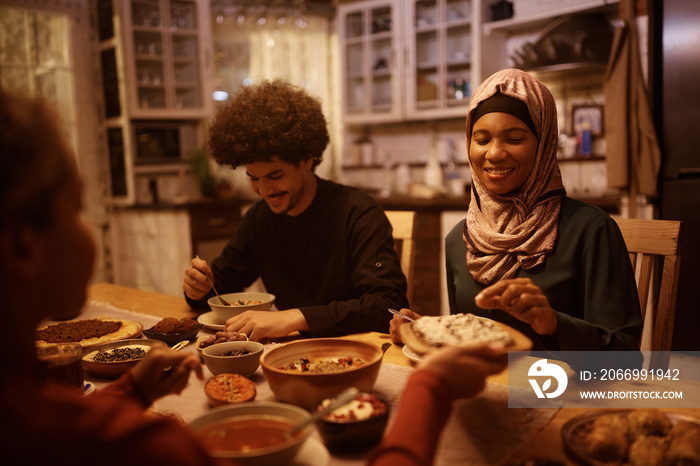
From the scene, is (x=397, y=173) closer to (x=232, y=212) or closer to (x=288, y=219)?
(x=232, y=212)

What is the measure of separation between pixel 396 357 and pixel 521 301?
1.26 ft

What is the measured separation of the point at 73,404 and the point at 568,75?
416cm

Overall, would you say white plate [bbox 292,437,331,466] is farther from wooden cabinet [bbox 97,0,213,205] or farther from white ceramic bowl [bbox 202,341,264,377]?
wooden cabinet [bbox 97,0,213,205]

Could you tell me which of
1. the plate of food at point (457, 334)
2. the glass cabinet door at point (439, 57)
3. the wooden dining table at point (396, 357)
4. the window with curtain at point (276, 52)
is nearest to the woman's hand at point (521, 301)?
the plate of food at point (457, 334)

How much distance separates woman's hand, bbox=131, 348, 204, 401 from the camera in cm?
88

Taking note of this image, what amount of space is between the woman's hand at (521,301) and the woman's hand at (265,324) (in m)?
0.61

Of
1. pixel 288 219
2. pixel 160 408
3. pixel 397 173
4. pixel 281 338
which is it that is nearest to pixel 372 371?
pixel 160 408

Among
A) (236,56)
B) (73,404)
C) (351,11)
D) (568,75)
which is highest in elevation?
(351,11)

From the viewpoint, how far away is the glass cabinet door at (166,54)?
4.33 metres

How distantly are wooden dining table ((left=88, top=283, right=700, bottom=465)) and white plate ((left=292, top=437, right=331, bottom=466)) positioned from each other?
0.89ft

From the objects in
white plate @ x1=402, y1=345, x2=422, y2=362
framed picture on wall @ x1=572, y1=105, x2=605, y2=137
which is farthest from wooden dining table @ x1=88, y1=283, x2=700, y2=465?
framed picture on wall @ x1=572, y1=105, x2=605, y2=137

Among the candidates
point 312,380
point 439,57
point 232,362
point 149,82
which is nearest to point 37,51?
point 149,82

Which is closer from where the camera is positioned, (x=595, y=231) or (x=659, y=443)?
(x=659, y=443)

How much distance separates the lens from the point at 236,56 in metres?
5.03
